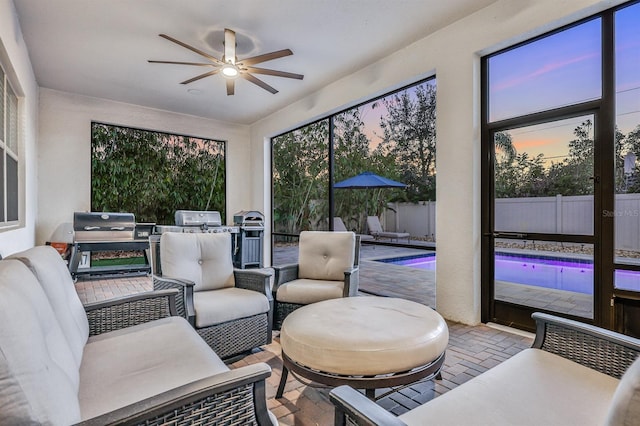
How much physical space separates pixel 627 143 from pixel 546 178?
1.93ft

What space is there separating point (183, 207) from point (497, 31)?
237 inches

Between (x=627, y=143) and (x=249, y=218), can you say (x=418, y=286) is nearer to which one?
(x=627, y=143)

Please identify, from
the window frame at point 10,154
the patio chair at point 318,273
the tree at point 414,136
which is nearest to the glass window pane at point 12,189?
the window frame at point 10,154

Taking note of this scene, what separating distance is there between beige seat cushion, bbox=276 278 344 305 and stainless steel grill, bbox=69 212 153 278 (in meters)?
3.76

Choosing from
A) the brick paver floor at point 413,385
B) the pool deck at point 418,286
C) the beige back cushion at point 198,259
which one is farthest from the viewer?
the pool deck at point 418,286

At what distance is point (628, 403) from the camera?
2.12ft

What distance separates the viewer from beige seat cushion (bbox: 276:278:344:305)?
2.90 meters

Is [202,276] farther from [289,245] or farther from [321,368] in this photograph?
[289,245]

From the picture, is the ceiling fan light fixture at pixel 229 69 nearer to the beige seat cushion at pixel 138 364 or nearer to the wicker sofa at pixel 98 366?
the wicker sofa at pixel 98 366

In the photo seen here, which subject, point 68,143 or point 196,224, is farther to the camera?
point 196,224

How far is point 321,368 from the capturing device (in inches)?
63.3

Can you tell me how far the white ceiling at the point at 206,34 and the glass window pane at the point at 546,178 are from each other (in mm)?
1319

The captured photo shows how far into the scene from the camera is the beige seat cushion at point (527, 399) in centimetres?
103

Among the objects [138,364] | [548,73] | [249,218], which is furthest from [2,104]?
[548,73]
